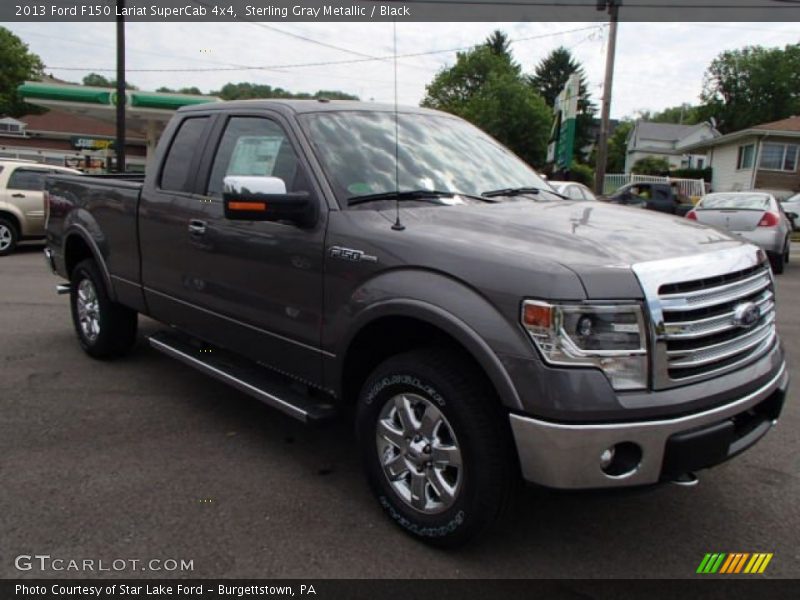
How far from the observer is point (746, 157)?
36125mm

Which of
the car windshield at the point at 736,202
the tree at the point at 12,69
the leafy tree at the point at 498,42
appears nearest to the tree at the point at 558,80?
the leafy tree at the point at 498,42

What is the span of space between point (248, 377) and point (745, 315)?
2529 mm

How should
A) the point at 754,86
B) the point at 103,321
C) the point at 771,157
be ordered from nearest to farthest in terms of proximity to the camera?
the point at 103,321 → the point at 771,157 → the point at 754,86

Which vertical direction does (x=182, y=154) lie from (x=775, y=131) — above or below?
below

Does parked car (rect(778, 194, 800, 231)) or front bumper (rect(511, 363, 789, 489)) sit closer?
front bumper (rect(511, 363, 789, 489))

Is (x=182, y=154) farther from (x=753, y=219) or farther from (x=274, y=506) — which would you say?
(x=753, y=219)

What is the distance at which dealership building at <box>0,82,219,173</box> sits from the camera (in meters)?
30.0

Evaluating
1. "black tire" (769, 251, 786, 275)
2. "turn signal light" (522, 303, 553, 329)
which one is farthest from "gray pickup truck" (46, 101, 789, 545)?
"black tire" (769, 251, 786, 275)

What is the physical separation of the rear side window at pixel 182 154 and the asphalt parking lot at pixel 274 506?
4.87 feet

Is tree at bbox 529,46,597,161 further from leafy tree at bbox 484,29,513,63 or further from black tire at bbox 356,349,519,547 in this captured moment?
black tire at bbox 356,349,519,547

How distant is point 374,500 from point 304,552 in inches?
20.9

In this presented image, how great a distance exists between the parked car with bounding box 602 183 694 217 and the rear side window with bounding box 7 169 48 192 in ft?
45.0

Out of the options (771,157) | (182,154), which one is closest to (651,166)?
(771,157)

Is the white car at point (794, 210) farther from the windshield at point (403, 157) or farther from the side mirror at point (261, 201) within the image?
the side mirror at point (261, 201)
